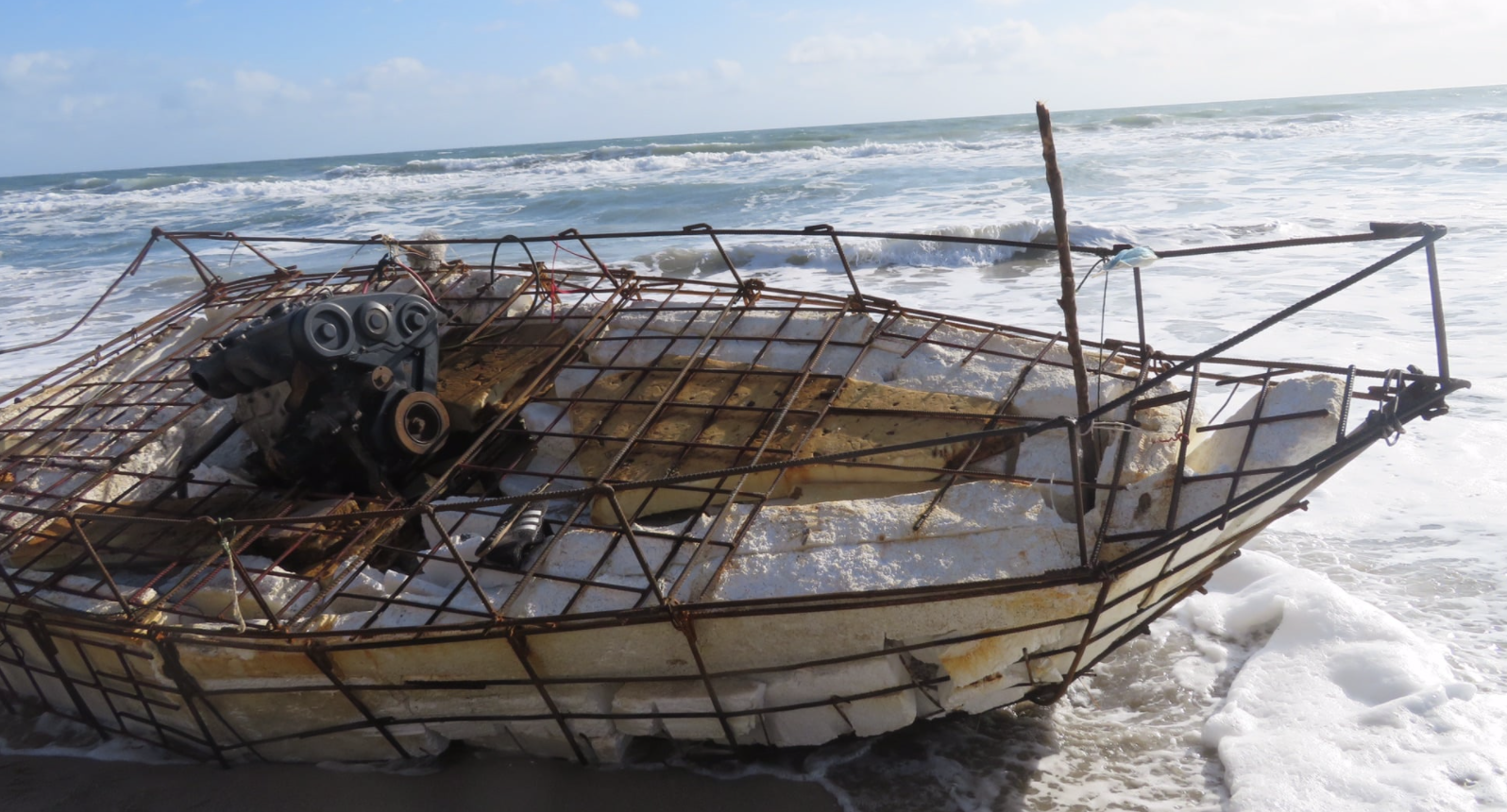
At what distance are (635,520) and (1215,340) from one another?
745 centimetres

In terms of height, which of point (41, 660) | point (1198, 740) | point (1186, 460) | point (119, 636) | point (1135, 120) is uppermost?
point (1135, 120)

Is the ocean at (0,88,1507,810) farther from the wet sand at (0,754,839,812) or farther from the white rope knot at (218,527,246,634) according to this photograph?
the white rope knot at (218,527,246,634)

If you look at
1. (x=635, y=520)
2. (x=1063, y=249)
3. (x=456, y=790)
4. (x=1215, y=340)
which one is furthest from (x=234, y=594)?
(x=1215, y=340)

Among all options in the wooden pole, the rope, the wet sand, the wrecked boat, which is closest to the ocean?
the wet sand

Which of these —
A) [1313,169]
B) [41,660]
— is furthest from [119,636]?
[1313,169]

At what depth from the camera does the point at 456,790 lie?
13.3ft

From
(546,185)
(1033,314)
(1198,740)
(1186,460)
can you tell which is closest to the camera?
(1186,460)

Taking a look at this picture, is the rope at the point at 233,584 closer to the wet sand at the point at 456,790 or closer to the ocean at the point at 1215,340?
the wet sand at the point at 456,790

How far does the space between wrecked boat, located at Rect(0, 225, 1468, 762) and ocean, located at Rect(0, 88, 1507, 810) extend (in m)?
0.77

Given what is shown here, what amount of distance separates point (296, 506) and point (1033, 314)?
352 inches

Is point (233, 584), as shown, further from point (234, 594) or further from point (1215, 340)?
point (1215, 340)

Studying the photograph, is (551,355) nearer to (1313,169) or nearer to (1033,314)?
(1033,314)

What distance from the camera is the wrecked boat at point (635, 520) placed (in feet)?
11.0

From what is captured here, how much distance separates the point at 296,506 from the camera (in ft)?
15.4
